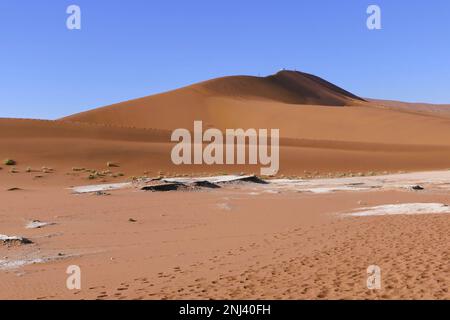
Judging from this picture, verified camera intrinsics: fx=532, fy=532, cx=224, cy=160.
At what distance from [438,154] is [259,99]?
2048 inches

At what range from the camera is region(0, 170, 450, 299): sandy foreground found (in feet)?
26.5

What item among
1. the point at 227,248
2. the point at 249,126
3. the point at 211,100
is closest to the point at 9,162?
the point at 227,248

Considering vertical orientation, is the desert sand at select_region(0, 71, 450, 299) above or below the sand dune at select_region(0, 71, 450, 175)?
below

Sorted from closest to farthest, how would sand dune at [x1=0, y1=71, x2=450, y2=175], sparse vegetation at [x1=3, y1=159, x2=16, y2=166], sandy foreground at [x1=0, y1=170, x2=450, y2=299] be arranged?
sandy foreground at [x1=0, y1=170, x2=450, y2=299], sparse vegetation at [x1=3, y1=159, x2=16, y2=166], sand dune at [x1=0, y1=71, x2=450, y2=175]

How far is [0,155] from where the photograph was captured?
39.4m

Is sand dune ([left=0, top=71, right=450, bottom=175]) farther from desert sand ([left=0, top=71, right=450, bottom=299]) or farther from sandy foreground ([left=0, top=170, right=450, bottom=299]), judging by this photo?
sandy foreground ([left=0, top=170, right=450, bottom=299])

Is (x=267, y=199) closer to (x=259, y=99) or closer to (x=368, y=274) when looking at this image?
(x=368, y=274)

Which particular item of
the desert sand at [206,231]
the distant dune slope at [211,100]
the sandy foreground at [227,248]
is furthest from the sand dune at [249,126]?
the sandy foreground at [227,248]

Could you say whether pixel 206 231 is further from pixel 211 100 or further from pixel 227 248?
pixel 211 100

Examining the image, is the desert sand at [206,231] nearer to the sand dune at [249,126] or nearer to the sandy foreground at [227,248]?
the sandy foreground at [227,248]

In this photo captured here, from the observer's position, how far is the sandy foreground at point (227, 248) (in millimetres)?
8086

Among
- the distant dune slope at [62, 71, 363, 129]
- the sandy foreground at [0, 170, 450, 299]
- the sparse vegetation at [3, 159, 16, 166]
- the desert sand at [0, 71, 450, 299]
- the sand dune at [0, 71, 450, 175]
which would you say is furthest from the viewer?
the distant dune slope at [62, 71, 363, 129]

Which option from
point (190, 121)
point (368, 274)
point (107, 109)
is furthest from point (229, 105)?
point (368, 274)

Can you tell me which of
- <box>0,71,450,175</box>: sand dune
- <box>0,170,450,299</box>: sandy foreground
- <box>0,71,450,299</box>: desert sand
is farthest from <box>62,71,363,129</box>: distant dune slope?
<box>0,170,450,299</box>: sandy foreground
